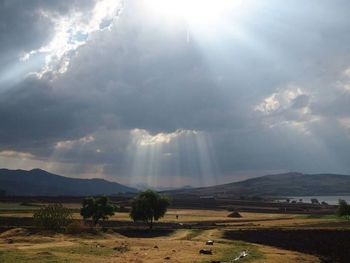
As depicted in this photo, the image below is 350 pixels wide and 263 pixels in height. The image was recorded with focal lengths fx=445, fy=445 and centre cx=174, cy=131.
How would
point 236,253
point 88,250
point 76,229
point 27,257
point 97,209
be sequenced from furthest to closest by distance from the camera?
point 97,209 → point 76,229 → point 236,253 → point 88,250 → point 27,257

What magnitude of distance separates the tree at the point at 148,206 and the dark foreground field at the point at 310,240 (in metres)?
22.9

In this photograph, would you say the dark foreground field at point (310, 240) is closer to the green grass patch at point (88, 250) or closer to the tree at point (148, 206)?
the tree at point (148, 206)

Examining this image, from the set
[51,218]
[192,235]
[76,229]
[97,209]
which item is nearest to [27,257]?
[76,229]

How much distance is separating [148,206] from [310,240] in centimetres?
4650

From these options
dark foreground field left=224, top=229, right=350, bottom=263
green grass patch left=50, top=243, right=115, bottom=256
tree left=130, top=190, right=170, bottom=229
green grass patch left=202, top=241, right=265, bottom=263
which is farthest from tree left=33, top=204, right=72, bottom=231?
green grass patch left=202, top=241, right=265, bottom=263

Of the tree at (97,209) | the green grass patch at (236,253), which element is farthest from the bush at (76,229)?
the green grass patch at (236,253)

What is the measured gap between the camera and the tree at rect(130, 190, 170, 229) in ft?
399

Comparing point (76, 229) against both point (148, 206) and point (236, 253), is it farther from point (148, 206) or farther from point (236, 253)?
point (236, 253)

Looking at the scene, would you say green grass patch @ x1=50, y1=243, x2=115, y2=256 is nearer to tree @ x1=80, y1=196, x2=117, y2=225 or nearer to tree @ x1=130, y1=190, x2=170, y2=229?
tree @ x1=130, y1=190, x2=170, y2=229

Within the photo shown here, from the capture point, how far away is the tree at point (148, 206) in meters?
122

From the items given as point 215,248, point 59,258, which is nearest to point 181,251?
point 215,248

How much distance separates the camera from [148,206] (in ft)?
398

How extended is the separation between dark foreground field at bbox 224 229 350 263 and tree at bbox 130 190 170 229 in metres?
22.9

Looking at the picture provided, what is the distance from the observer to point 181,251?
67125 millimetres
